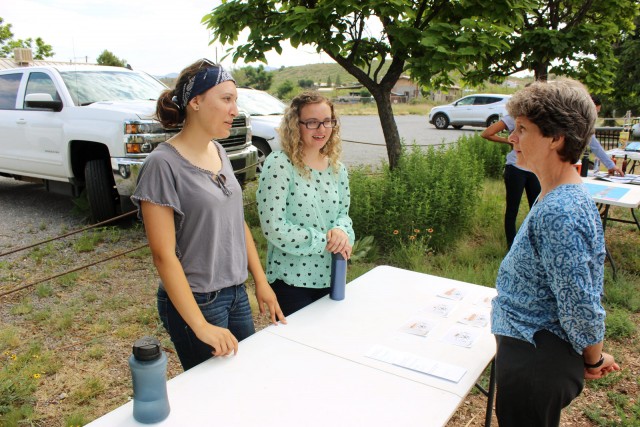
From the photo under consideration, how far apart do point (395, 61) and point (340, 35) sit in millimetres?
919

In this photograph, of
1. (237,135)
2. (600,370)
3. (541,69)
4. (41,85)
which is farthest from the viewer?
(541,69)

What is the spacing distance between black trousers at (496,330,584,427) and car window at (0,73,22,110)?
7.18 metres

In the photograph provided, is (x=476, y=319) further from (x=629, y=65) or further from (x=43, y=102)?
(x=629, y=65)

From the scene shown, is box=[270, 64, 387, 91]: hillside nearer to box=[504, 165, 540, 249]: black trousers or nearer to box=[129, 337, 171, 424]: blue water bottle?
box=[504, 165, 540, 249]: black trousers

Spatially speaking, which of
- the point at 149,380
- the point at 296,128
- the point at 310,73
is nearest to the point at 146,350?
the point at 149,380

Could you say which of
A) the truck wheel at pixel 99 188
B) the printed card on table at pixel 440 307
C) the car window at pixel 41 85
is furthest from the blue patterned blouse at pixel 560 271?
the car window at pixel 41 85

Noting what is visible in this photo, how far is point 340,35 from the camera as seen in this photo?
5.05 m

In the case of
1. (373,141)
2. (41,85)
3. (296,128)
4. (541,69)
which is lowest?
(373,141)

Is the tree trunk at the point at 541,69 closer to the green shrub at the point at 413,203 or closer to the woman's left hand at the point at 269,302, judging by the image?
the green shrub at the point at 413,203

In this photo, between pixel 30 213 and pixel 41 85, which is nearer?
pixel 41 85

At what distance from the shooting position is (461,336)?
203 centimetres

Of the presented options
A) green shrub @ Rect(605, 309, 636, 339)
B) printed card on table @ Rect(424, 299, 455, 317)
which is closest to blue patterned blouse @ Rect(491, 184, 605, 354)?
printed card on table @ Rect(424, 299, 455, 317)

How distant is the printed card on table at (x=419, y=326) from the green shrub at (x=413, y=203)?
9.91 ft

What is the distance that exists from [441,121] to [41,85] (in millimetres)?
19093
